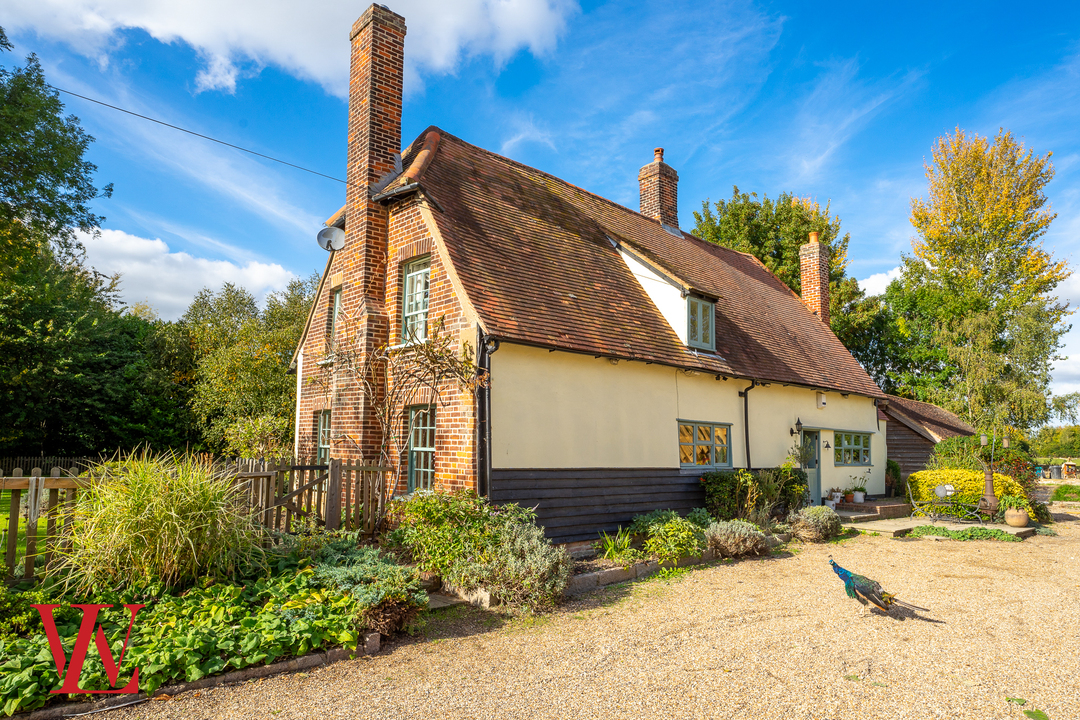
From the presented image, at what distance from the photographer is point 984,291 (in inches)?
1061

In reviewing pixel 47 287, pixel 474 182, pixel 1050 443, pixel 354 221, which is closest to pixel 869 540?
pixel 474 182

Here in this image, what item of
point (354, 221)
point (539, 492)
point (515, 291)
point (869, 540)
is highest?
point (354, 221)

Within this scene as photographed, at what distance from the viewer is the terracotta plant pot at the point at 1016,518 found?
14.1m

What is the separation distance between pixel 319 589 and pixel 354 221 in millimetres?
7503

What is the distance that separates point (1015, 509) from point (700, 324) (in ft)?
30.0

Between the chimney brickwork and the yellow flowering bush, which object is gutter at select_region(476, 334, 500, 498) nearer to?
the chimney brickwork

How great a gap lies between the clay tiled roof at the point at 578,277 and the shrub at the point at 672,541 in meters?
2.94

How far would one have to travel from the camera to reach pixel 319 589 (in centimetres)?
607

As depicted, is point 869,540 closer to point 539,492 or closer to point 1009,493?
point 1009,493

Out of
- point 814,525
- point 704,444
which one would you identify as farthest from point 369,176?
point 814,525

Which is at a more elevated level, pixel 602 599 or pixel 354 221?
pixel 354 221

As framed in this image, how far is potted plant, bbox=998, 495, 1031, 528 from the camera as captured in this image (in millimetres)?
14125

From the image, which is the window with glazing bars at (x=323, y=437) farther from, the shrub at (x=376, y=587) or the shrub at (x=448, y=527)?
the shrub at (x=376, y=587)

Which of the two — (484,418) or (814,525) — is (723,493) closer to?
(814,525)
